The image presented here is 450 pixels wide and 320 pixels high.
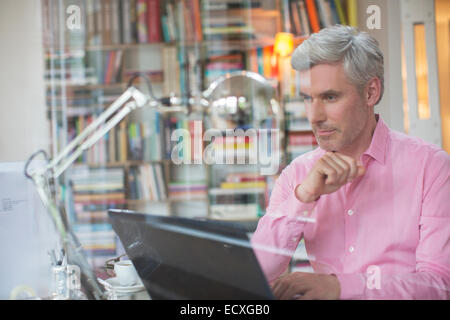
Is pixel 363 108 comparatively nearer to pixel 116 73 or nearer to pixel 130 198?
pixel 130 198

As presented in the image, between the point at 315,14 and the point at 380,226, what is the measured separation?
26.5 inches

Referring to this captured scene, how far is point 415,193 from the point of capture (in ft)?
3.52

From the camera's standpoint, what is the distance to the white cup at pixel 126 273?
3.54 ft

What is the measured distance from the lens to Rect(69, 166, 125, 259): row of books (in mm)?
1483

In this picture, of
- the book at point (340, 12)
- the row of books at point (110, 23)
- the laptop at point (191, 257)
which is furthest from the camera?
the row of books at point (110, 23)

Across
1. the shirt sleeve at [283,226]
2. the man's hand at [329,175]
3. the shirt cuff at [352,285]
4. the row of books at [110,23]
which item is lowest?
the shirt cuff at [352,285]

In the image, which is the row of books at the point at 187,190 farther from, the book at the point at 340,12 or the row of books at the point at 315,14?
the book at the point at 340,12

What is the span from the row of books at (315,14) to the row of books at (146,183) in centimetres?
66

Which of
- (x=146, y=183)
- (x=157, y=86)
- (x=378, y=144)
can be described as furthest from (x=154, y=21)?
(x=378, y=144)

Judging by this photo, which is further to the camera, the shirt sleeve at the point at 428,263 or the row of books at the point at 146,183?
the row of books at the point at 146,183

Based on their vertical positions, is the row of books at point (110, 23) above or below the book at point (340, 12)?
above

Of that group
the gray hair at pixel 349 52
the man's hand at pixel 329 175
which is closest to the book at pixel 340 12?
the gray hair at pixel 349 52

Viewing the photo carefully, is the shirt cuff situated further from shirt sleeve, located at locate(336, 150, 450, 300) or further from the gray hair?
the gray hair

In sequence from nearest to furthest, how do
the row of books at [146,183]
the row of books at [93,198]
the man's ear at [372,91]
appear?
the man's ear at [372,91]
the row of books at [93,198]
the row of books at [146,183]
